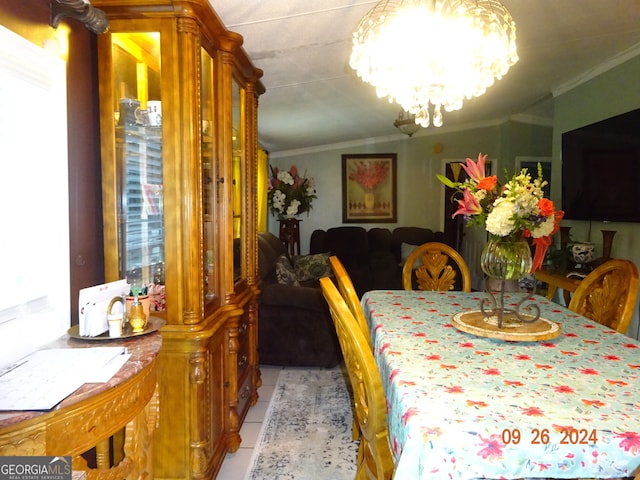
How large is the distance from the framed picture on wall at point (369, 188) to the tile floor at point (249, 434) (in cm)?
357

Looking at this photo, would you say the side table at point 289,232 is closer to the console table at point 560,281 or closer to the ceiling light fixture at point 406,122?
the ceiling light fixture at point 406,122

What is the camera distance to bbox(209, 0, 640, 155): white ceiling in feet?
6.76

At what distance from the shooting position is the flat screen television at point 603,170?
10.0 feet

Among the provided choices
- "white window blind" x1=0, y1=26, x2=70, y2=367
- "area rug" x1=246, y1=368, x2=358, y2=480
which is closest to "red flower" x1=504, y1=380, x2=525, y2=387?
"area rug" x1=246, y1=368, x2=358, y2=480

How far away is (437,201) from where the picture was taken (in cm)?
630

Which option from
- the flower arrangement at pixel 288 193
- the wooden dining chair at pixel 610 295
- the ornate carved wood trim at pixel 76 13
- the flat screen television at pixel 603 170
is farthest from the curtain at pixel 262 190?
the wooden dining chair at pixel 610 295

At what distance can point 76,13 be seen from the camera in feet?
4.50

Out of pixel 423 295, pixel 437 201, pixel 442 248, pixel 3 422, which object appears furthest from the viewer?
pixel 437 201

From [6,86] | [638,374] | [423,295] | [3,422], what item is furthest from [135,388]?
[423,295]

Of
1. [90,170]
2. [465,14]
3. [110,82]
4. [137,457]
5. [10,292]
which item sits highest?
[465,14]

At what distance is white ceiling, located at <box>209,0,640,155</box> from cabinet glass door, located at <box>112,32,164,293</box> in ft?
1.52

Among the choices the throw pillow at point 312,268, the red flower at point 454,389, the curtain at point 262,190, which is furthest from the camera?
the curtain at point 262,190

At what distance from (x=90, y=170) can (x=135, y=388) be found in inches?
36.7

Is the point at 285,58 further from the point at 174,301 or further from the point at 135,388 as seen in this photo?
the point at 135,388
